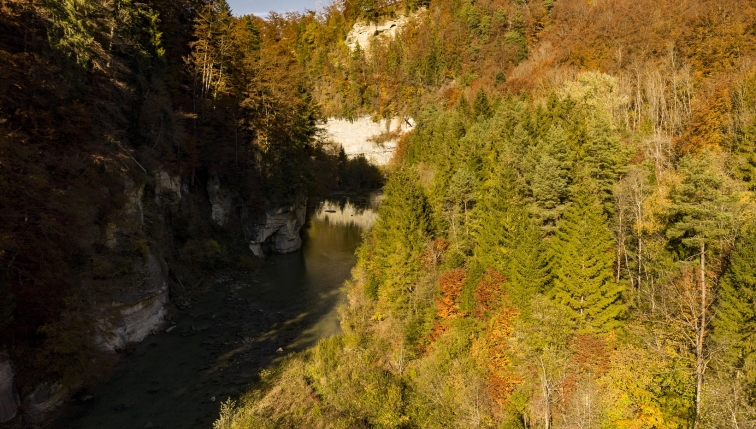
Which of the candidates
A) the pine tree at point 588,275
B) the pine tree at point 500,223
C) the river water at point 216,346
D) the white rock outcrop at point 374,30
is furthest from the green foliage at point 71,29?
the white rock outcrop at point 374,30

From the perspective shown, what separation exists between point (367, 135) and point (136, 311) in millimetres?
76804

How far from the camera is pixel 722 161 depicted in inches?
901

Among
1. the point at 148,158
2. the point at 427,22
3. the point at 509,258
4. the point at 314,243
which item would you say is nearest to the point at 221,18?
the point at 148,158

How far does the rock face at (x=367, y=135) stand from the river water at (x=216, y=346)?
2100 inches

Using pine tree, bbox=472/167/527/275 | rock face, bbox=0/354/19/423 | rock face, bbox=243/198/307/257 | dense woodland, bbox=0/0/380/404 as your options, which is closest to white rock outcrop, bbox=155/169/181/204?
dense woodland, bbox=0/0/380/404

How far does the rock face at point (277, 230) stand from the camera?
45531 mm

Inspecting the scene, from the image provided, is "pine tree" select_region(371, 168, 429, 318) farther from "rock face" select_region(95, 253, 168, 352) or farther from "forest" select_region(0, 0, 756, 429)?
"rock face" select_region(95, 253, 168, 352)

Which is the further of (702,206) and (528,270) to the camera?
→ (528,270)

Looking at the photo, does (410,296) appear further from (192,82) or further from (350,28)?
(350,28)

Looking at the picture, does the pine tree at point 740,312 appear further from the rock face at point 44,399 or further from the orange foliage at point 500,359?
the rock face at point 44,399

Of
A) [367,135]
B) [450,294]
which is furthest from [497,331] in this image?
[367,135]

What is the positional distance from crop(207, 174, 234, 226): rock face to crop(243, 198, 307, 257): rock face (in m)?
3.02

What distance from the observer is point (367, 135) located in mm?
95812

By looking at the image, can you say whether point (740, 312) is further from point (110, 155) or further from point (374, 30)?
point (374, 30)
